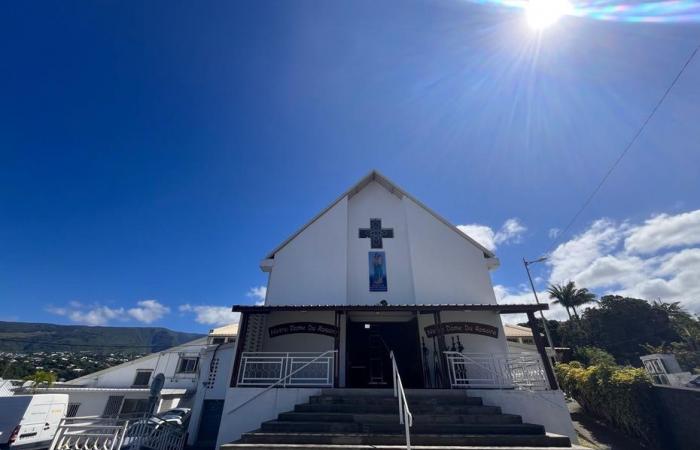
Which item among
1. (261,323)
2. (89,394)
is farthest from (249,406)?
(89,394)

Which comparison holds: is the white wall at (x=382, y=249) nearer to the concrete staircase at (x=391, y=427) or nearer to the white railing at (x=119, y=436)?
the concrete staircase at (x=391, y=427)

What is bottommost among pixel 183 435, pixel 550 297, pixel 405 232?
pixel 183 435

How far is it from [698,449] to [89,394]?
28.7 m

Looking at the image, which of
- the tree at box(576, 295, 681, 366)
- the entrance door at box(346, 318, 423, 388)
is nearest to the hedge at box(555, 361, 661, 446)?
the entrance door at box(346, 318, 423, 388)

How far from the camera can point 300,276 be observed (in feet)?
42.3

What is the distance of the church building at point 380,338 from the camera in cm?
755

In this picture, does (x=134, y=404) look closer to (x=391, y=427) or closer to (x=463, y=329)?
(x=391, y=427)

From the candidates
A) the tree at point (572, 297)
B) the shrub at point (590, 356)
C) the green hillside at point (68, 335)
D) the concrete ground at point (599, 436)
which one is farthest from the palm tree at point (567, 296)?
the green hillside at point (68, 335)

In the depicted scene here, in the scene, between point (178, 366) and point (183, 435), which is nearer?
point (183, 435)

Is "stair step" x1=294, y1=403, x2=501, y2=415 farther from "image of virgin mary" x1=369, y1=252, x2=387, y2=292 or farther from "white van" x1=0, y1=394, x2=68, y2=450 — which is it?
"white van" x1=0, y1=394, x2=68, y2=450

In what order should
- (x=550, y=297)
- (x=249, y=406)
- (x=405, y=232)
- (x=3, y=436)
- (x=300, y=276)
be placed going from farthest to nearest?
(x=550, y=297)
(x=405, y=232)
(x=300, y=276)
(x=3, y=436)
(x=249, y=406)

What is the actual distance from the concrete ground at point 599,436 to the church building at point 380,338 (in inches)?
80.6

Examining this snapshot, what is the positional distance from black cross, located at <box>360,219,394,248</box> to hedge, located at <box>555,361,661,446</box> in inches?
352

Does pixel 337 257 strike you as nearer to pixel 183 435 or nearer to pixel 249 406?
pixel 249 406
